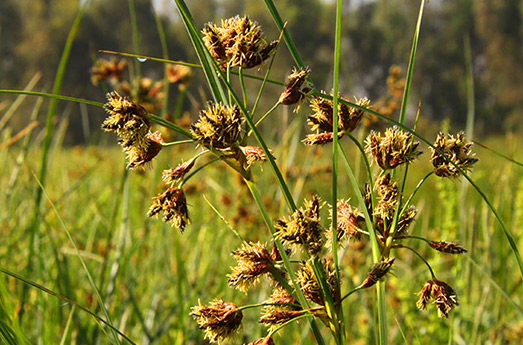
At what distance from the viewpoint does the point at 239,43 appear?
522 millimetres

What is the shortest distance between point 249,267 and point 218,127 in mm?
143

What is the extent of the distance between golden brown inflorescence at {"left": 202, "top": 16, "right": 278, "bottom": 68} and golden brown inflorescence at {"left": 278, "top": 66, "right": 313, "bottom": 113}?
0.12 feet

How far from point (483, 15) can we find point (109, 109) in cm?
3378

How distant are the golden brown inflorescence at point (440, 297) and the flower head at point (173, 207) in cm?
26

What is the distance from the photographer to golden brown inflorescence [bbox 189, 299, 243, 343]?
520mm

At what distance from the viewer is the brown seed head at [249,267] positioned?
1.70ft

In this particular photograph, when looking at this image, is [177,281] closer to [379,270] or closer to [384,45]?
[379,270]

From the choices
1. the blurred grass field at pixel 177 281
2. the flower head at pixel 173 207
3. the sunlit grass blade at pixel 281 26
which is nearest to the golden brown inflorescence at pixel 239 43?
the sunlit grass blade at pixel 281 26

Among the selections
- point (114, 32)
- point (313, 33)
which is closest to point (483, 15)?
point (313, 33)

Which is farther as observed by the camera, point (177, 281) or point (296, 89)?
point (177, 281)

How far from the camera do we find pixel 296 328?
163cm

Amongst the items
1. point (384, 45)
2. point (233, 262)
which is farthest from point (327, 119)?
point (384, 45)

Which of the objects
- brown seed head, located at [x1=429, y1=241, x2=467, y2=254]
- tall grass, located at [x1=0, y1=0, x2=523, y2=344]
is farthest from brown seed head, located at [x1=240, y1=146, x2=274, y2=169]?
brown seed head, located at [x1=429, y1=241, x2=467, y2=254]

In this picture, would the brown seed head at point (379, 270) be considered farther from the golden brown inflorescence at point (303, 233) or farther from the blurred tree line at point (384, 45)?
the blurred tree line at point (384, 45)
